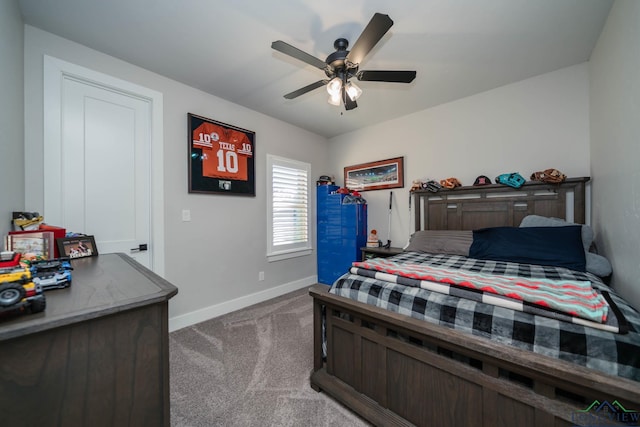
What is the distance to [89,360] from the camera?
2.22ft

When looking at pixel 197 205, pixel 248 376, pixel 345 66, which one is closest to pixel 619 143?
pixel 345 66

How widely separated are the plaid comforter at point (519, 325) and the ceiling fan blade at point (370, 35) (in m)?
1.46

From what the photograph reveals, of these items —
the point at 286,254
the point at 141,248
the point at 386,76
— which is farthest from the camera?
the point at 286,254

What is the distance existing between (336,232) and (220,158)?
1.93 metres

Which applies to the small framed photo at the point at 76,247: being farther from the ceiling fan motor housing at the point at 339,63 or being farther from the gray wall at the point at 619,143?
the gray wall at the point at 619,143

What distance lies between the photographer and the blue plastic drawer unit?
138 inches

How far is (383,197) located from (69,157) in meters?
3.48

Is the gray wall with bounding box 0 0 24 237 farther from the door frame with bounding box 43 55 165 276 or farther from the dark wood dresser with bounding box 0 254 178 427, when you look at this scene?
the dark wood dresser with bounding box 0 254 178 427

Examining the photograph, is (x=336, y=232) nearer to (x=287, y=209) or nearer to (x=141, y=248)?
(x=287, y=209)

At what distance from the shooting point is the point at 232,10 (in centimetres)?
163

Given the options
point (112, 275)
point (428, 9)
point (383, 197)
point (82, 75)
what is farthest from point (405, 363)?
point (82, 75)

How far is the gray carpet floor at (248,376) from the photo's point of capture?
55.6 inches

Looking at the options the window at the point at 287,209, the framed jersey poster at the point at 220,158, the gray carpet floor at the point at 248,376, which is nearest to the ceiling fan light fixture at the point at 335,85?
the framed jersey poster at the point at 220,158

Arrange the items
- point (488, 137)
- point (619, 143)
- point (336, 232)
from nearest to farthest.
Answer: point (619, 143), point (488, 137), point (336, 232)
